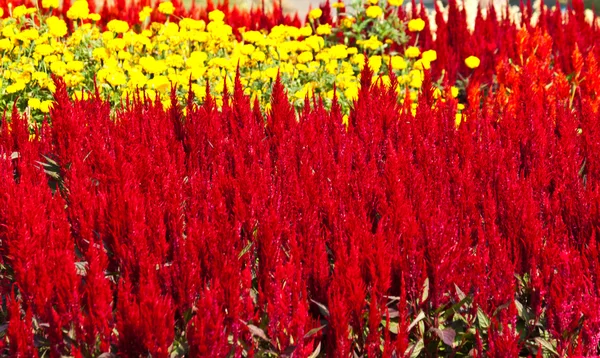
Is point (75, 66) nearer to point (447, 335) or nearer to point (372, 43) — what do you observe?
point (372, 43)

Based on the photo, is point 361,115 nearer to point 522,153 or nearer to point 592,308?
point 522,153

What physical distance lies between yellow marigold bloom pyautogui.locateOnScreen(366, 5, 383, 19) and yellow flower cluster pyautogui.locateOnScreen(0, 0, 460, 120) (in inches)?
14.6

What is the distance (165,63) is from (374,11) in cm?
213

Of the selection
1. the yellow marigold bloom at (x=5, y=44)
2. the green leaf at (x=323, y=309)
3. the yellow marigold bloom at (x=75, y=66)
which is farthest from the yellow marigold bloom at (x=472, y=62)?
the green leaf at (x=323, y=309)

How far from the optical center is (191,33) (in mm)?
6828

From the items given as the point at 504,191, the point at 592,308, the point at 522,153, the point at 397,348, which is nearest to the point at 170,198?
the point at 397,348

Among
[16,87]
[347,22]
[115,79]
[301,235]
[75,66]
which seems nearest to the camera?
[301,235]

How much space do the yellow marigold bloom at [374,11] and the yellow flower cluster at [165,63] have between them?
370mm

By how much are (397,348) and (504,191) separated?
2.79ft

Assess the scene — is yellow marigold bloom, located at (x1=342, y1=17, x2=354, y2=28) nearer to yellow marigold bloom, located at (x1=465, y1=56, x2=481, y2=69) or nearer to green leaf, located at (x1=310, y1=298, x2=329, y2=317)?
yellow marigold bloom, located at (x1=465, y1=56, x2=481, y2=69)

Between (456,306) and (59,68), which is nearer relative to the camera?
(456,306)

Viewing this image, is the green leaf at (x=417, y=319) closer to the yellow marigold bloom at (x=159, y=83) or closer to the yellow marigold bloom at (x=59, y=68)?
the yellow marigold bloom at (x=159, y=83)

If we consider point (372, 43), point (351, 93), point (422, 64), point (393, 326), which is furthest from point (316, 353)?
point (372, 43)

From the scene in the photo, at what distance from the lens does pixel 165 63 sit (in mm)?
6582
